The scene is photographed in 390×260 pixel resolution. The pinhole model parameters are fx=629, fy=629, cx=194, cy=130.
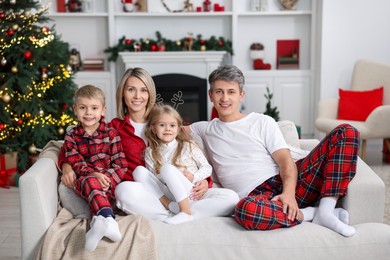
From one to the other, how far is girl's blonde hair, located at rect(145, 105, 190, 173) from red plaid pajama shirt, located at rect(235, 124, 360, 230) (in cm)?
39

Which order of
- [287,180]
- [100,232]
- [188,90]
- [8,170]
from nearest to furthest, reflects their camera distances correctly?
1. [100,232]
2. [287,180]
3. [8,170]
4. [188,90]

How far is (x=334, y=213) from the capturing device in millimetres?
2705

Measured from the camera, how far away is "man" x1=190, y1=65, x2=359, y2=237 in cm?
264

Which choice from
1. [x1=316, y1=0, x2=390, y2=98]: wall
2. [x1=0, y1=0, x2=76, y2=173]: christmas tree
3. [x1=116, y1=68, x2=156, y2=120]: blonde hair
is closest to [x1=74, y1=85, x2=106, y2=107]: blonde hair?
[x1=116, y1=68, x2=156, y2=120]: blonde hair

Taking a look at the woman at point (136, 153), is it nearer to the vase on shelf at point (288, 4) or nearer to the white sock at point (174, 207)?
the white sock at point (174, 207)

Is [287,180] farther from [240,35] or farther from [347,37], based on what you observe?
[240,35]

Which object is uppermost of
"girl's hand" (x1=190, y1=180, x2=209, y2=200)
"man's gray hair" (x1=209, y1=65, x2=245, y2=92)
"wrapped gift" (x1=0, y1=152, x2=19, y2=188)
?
"man's gray hair" (x1=209, y1=65, x2=245, y2=92)

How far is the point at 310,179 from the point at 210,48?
3899mm

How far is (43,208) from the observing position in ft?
8.62

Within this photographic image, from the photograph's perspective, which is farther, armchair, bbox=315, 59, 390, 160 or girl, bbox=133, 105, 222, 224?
armchair, bbox=315, 59, 390, 160

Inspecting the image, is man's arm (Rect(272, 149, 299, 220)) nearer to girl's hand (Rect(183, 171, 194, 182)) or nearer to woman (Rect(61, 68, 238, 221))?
woman (Rect(61, 68, 238, 221))

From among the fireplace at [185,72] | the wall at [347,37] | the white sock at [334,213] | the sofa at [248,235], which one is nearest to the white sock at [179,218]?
the sofa at [248,235]

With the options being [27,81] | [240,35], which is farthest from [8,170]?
[240,35]

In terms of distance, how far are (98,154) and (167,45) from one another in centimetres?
378
